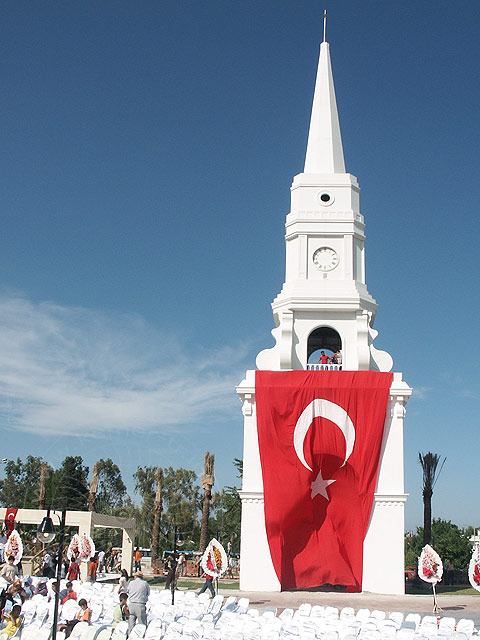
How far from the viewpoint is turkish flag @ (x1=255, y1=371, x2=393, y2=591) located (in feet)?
92.1

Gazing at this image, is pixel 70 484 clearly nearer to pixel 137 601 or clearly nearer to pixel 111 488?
pixel 111 488

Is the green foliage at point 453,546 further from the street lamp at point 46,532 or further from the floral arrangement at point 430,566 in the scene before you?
the street lamp at point 46,532

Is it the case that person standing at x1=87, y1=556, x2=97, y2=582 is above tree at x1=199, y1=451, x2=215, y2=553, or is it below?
below

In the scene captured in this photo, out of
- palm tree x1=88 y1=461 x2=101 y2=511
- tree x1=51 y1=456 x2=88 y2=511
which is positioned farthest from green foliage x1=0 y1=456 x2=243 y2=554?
palm tree x1=88 y1=461 x2=101 y2=511

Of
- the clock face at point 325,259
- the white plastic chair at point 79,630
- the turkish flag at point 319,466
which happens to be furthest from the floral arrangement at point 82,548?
the clock face at point 325,259

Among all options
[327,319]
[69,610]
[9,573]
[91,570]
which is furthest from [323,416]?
[69,610]

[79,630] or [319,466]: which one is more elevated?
[319,466]

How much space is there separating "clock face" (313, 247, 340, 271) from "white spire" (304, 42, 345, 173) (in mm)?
4512

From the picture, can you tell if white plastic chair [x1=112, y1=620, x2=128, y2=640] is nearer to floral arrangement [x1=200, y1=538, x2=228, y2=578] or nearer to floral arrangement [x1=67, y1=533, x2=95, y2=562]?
floral arrangement [x1=200, y1=538, x2=228, y2=578]

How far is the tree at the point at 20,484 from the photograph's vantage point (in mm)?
76375

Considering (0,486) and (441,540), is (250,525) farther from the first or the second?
(0,486)

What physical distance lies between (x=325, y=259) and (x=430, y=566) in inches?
621

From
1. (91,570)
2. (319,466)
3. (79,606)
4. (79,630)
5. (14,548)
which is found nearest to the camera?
(79,630)

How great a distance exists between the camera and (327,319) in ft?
105
